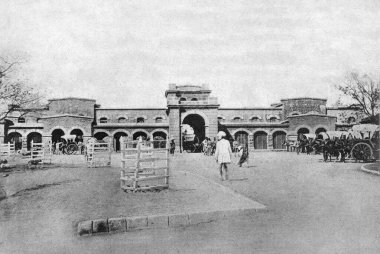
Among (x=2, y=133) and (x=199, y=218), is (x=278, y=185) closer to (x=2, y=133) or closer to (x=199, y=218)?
(x=199, y=218)

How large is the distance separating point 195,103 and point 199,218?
30929 millimetres

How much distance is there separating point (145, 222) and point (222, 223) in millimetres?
1239

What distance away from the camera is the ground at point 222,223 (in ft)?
15.2

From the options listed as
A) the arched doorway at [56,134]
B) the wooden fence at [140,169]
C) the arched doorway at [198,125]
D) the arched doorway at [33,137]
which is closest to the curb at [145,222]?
the wooden fence at [140,169]

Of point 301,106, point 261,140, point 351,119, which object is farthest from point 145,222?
point 351,119

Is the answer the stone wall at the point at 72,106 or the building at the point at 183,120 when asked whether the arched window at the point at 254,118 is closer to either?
the building at the point at 183,120

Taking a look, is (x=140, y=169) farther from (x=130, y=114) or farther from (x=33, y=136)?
(x=33, y=136)

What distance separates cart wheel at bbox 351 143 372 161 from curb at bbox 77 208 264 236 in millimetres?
12425

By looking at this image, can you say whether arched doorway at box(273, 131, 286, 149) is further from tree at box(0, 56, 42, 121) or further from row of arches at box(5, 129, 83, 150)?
tree at box(0, 56, 42, 121)

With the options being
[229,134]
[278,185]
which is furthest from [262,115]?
[278,185]

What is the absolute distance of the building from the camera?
3662 cm

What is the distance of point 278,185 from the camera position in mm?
9672

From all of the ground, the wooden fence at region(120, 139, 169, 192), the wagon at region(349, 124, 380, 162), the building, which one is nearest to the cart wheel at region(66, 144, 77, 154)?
the building

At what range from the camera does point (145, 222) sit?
5.81m
